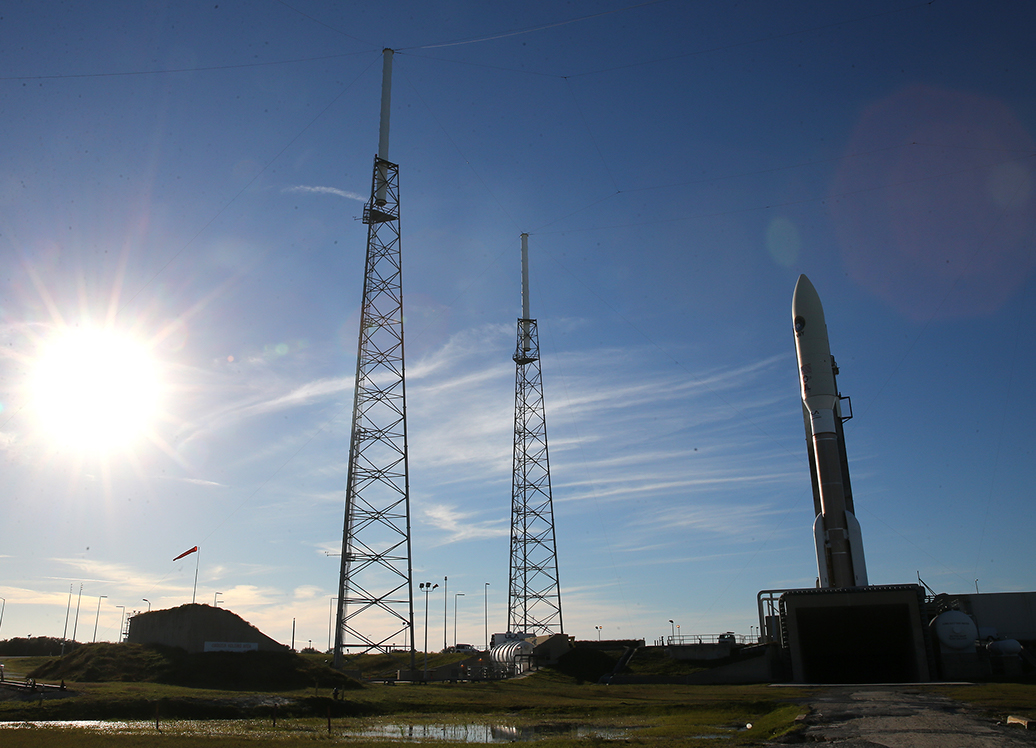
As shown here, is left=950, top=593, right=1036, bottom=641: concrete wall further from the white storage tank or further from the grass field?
the white storage tank

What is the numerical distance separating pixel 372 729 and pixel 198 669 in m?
20.6

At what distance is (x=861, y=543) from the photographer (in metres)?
51.2

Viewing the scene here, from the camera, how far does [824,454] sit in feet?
170

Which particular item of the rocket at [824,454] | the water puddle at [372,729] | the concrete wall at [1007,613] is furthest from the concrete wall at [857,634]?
the water puddle at [372,729]

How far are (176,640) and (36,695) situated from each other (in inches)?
594

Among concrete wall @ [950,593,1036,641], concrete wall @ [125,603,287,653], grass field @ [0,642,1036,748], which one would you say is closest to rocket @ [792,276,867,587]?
grass field @ [0,642,1036,748]

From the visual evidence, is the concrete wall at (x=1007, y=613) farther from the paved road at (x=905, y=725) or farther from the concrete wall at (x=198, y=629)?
the concrete wall at (x=198, y=629)

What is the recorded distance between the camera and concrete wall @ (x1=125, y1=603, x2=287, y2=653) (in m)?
46.5

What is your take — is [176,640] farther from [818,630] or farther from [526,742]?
[818,630]

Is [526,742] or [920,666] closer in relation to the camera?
[526,742]

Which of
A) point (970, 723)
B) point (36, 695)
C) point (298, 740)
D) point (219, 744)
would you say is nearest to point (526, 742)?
point (298, 740)

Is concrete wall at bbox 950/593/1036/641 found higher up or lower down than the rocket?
lower down

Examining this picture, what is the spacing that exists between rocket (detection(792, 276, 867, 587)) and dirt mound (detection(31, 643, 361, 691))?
32228 mm

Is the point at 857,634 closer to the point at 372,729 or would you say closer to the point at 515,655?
the point at 515,655
